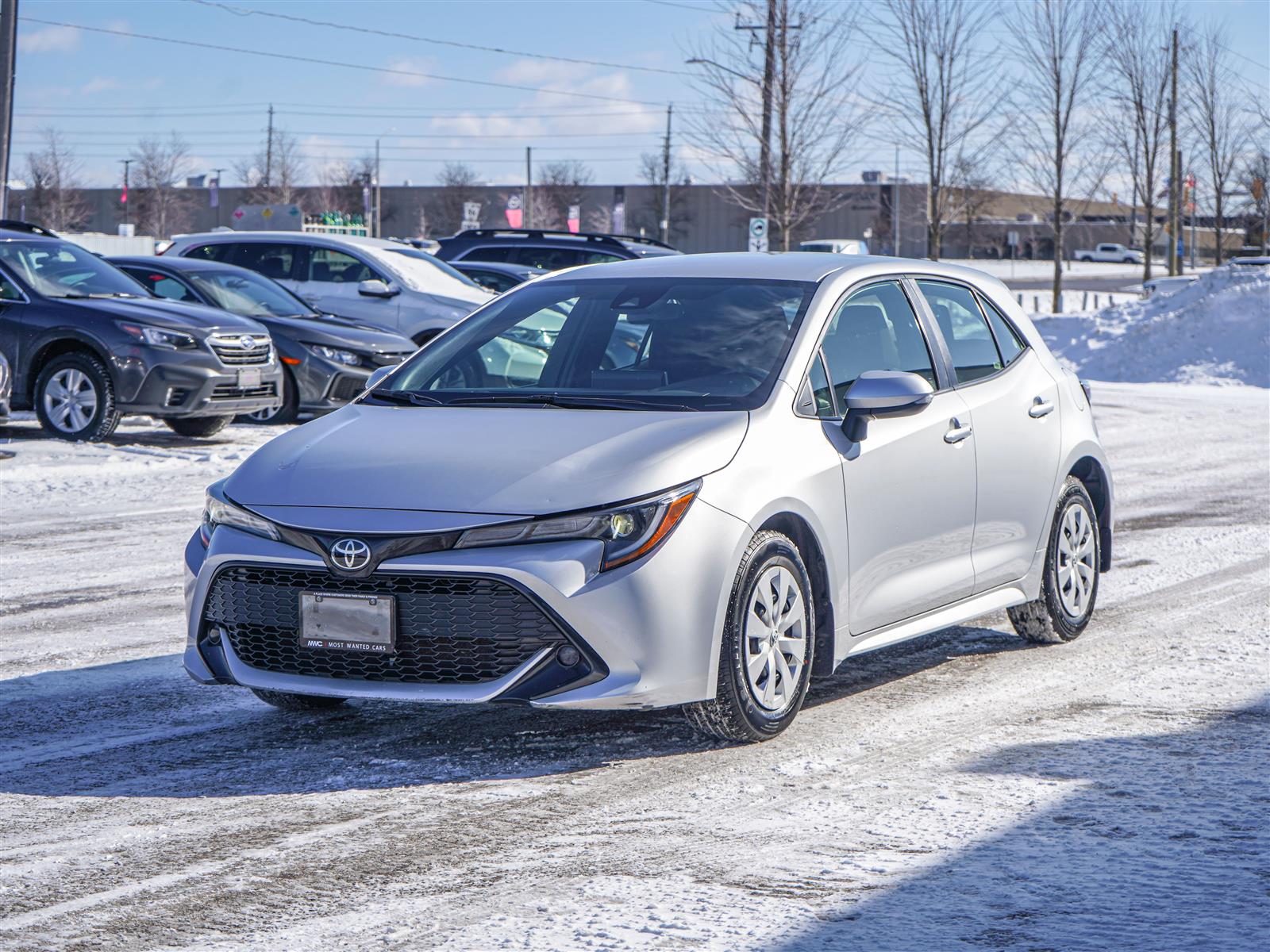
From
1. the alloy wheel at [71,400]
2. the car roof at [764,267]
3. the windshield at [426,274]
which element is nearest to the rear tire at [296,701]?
the car roof at [764,267]

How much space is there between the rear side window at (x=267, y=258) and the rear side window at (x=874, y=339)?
551 inches

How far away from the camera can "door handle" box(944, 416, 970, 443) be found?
6512 millimetres

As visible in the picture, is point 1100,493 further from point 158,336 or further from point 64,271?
point 64,271

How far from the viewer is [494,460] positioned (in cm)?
533

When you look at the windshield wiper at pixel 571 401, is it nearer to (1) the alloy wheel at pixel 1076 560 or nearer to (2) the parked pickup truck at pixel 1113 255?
(1) the alloy wheel at pixel 1076 560

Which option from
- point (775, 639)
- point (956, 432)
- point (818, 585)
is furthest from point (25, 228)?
point (775, 639)

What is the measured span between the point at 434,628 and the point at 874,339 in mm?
2229

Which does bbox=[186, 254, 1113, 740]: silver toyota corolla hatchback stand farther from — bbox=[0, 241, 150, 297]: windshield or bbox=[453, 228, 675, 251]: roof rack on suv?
bbox=[453, 228, 675, 251]: roof rack on suv

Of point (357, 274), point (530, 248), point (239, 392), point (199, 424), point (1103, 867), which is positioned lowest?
point (1103, 867)

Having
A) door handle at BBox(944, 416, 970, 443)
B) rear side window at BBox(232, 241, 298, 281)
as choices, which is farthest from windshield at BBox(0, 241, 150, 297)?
door handle at BBox(944, 416, 970, 443)

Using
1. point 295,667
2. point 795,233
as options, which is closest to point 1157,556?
point 295,667

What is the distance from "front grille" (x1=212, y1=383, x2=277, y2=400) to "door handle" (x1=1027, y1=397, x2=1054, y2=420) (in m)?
9.16

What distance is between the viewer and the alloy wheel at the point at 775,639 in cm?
549

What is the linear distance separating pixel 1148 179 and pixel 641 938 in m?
47.4
